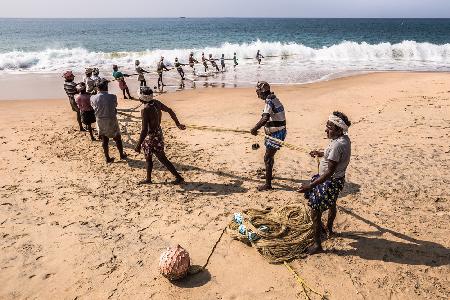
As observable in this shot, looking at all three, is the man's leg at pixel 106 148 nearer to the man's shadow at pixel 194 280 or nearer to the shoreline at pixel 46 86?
the man's shadow at pixel 194 280

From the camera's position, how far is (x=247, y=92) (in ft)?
56.1

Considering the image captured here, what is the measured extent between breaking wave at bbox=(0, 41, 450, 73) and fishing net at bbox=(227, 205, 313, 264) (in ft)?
76.4

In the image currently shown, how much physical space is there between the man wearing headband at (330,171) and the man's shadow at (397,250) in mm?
654

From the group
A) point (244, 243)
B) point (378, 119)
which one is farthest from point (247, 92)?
point (244, 243)

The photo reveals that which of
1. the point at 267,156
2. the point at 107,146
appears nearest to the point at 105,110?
the point at 107,146

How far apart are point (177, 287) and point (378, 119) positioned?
8.96 metres

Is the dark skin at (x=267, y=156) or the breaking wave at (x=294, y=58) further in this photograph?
the breaking wave at (x=294, y=58)

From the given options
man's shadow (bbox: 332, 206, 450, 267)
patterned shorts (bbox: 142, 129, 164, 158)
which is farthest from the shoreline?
man's shadow (bbox: 332, 206, 450, 267)

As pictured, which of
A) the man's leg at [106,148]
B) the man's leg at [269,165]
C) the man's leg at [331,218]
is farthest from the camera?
the man's leg at [106,148]

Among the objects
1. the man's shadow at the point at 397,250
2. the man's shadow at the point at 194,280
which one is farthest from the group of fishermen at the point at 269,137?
the man's shadow at the point at 194,280

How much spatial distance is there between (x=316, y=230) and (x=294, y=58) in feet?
102

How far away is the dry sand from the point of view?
4.66 meters

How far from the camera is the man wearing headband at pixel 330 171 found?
4461 mm

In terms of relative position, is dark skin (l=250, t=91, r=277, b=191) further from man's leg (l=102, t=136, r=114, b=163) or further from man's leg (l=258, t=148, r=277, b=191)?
man's leg (l=102, t=136, r=114, b=163)
